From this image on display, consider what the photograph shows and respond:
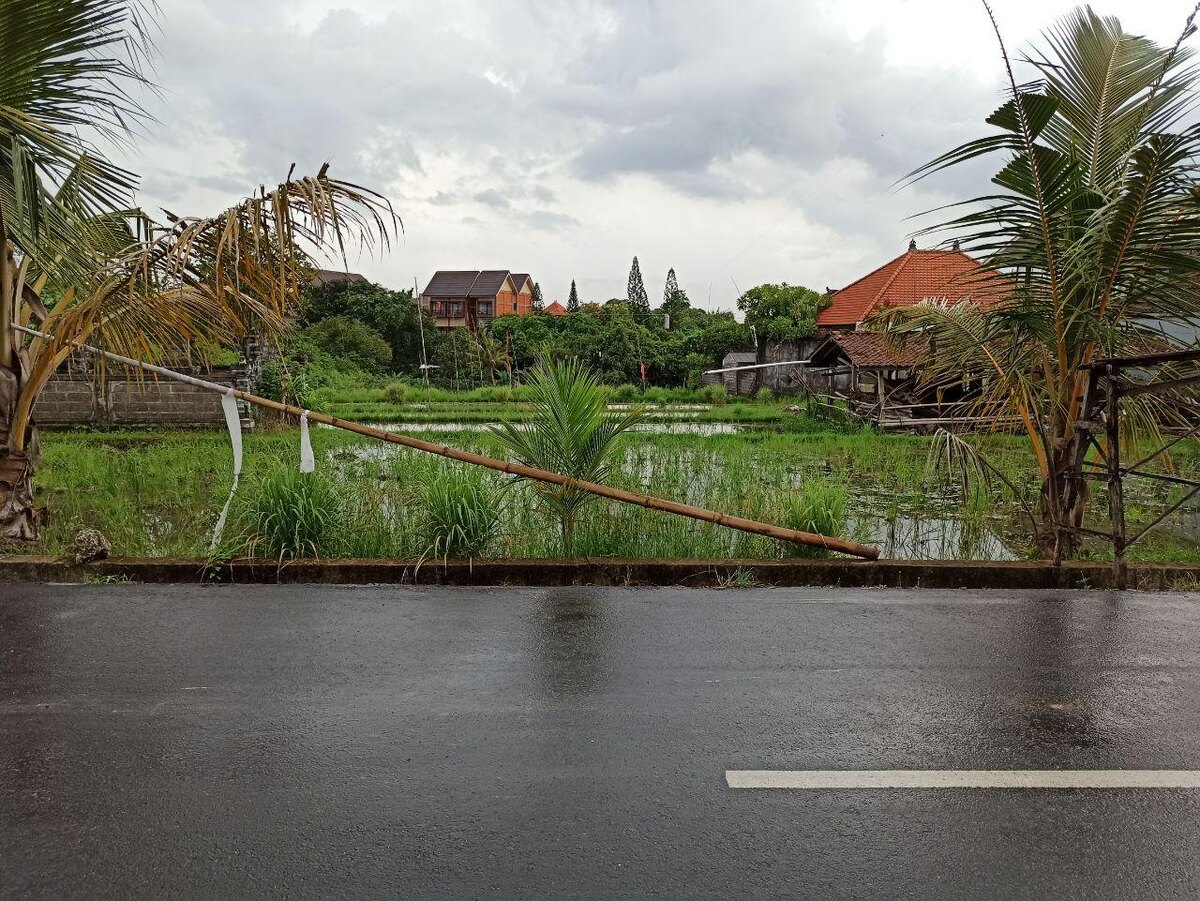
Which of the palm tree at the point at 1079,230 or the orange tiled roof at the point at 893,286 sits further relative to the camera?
the orange tiled roof at the point at 893,286

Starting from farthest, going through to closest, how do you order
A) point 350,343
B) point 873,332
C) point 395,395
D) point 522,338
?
point 522,338
point 350,343
point 395,395
point 873,332

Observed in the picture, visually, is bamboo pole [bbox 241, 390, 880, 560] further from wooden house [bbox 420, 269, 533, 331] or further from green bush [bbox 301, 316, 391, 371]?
wooden house [bbox 420, 269, 533, 331]

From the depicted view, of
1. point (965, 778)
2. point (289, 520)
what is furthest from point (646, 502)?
point (965, 778)

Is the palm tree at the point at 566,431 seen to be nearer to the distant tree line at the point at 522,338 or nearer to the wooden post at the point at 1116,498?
the wooden post at the point at 1116,498

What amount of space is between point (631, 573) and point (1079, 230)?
4.15 m

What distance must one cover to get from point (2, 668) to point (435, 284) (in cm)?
7055

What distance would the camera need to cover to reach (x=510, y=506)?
697 centimetres

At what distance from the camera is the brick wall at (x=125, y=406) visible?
754 inches

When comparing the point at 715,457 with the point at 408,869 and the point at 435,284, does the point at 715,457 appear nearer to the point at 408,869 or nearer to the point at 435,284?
the point at 408,869

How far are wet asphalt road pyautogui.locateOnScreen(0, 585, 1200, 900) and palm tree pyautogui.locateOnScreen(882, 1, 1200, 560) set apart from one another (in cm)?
202

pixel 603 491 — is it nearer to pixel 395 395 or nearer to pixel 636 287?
pixel 395 395

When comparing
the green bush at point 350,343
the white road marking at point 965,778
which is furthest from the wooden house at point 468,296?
the white road marking at point 965,778

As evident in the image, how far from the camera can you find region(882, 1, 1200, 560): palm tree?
5828 millimetres

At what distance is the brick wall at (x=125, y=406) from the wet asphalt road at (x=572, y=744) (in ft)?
51.3
